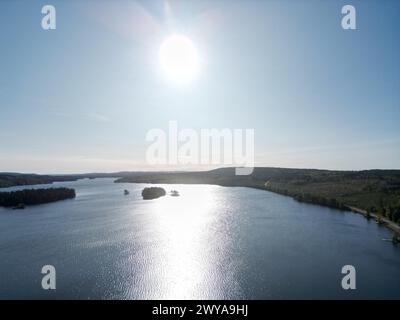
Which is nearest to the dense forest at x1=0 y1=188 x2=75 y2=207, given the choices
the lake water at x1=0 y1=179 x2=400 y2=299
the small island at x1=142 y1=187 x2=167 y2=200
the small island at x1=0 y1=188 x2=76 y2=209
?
the small island at x1=0 y1=188 x2=76 y2=209

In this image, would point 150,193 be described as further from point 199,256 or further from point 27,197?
point 199,256

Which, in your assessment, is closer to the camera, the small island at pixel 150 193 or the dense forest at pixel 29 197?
the dense forest at pixel 29 197

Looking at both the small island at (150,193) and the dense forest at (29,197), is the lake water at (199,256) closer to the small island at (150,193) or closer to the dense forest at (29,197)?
the dense forest at (29,197)

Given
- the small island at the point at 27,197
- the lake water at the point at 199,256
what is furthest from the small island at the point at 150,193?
the lake water at the point at 199,256

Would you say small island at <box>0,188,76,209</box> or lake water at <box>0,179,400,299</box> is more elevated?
small island at <box>0,188,76,209</box>

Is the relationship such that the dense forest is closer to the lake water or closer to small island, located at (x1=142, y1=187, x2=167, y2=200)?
the lake water

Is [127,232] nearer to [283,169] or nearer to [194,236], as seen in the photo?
[194,236]

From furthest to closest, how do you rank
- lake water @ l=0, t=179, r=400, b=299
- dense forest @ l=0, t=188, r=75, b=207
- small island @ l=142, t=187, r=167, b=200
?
1. small island @ l=142, t=187, r=167, b=200
2. dense forest @ l=0, t=188, r=75, b=207
3. lake water @ l=0, t=179, r=400, b=299
